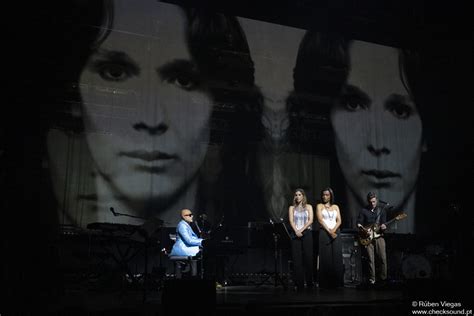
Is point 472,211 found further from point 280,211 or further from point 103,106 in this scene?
point 103,106

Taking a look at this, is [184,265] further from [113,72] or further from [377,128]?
[377,128]

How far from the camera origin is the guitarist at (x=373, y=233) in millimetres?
7836

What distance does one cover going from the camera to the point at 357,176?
11.0m

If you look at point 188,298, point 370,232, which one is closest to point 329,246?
point 370,232

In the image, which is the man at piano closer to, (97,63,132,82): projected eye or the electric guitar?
the electric guitar

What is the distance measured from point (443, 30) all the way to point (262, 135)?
17.4 ft

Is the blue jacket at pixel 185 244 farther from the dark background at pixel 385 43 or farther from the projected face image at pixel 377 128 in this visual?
the projected face image at pixel 377 128

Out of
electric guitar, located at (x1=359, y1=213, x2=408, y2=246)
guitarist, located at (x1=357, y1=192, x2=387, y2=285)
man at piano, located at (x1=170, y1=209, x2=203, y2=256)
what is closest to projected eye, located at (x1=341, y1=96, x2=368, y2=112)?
guitarist, located at (x1=357, y1=192, x2=387, y2=285)

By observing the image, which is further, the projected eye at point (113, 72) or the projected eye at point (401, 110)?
the projected eye at point (401, 110)

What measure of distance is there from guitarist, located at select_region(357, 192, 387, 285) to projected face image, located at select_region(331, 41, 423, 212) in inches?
118

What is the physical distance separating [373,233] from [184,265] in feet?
10.2

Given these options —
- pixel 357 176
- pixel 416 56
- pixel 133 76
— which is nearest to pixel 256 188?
pixel 357 176

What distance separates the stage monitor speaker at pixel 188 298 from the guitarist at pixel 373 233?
4755 millimetres

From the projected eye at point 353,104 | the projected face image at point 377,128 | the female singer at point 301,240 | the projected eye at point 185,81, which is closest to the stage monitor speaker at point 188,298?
the female singer at point 301,240
